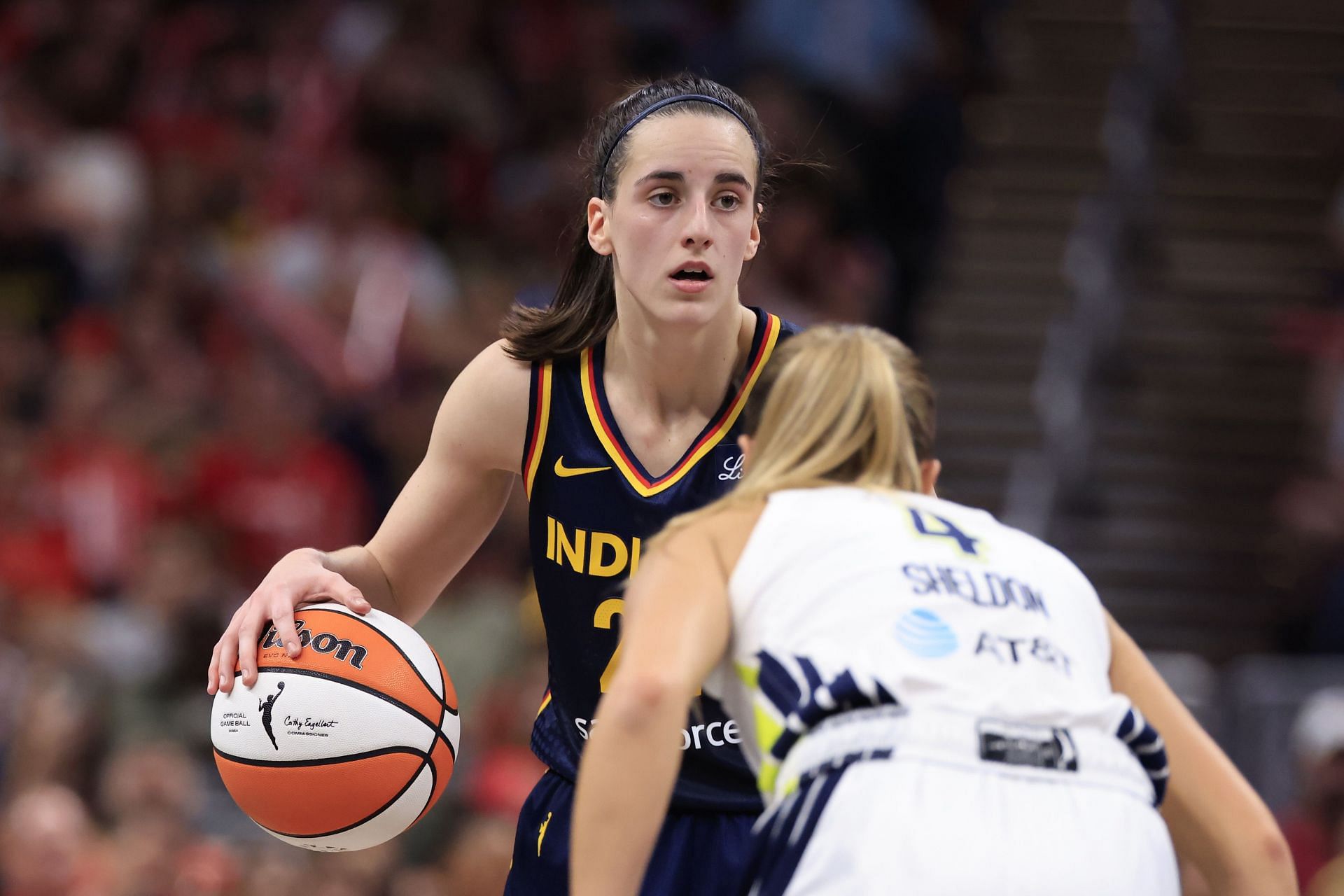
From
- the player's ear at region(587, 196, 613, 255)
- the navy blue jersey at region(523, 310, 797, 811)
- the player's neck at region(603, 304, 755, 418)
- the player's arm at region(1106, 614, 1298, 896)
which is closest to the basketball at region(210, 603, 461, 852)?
the navy blue jersey at region(523, 310, 797, 811)

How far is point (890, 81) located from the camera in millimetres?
10336

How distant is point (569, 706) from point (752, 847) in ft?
3.90

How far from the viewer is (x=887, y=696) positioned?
2395mm

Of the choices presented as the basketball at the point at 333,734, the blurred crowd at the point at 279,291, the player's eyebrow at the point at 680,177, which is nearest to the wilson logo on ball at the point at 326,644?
the basketball at the point at 333,734

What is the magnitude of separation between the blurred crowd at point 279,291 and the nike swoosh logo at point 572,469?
269 centimetres

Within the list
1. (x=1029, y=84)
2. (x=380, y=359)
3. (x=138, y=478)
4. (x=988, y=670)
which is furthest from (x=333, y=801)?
(x=1029, y=84)

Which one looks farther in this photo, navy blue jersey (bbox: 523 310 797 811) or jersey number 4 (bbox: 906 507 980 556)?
navy blue jersey (bbox: 523 310 797 811)

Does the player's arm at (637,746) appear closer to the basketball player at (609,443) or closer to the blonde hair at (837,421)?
the blonde hair at (837,421)

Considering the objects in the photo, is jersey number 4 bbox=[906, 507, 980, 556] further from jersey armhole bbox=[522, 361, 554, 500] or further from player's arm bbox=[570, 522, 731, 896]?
jersey armhole bbox=[522, 361, 554, 500]

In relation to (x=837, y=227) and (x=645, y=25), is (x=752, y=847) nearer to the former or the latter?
(x=837, y=227)

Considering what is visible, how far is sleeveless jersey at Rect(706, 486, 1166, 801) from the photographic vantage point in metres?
2.41

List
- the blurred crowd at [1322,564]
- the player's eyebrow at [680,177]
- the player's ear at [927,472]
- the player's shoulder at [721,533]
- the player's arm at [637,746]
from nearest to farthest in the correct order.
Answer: the player's arm at [637,746]
the player's shoulder at [721,533]
the player's ear at [927,472]
the player's eyebrow at [680,177]
the blurred crowd at [1322,564]

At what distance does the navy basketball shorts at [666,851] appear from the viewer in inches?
136
